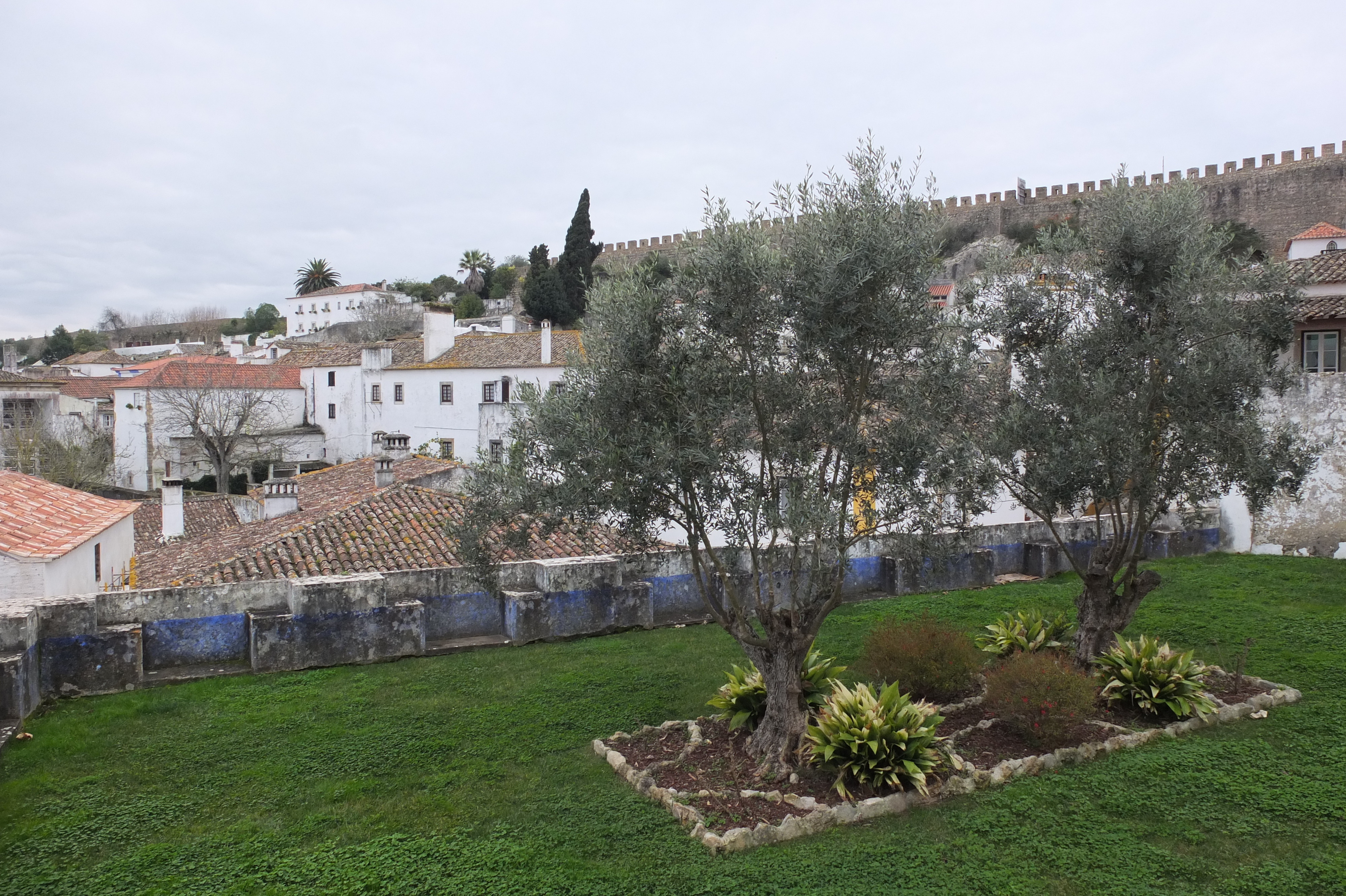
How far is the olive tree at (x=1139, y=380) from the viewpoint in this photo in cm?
917

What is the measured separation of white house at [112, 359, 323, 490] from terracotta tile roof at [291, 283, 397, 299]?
31.1 meters

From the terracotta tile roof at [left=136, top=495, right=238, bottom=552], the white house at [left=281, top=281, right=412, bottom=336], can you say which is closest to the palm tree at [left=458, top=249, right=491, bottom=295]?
the white house at [left=281, top=281, right=412, bottom=336]

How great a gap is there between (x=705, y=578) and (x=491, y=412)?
21.8m

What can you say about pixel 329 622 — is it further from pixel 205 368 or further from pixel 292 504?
pixel 205 368

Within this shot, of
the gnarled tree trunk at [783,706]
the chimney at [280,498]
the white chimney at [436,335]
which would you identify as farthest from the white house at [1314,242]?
the white chimney at [436,335]

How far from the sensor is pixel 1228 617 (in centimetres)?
1287

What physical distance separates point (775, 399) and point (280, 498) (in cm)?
1782

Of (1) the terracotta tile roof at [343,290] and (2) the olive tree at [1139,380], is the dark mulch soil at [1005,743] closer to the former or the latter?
(2) the olive tree at [1139,380]

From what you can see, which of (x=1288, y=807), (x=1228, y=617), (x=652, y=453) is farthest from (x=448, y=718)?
(x=1228, y=617)

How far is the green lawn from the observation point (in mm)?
6027

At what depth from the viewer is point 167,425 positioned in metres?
43.4

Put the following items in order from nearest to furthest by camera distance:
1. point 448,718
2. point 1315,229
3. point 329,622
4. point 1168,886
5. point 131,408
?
point 1168,886, point 448,718, point 329,622, point 1315,229, point 131,408

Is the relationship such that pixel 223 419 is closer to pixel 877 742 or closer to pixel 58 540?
pixel 58 540

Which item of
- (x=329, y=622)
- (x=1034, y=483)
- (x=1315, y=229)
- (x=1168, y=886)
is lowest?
(x=1168, y=886)
